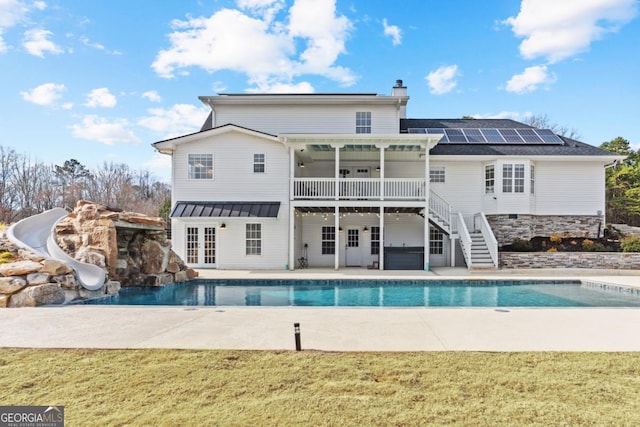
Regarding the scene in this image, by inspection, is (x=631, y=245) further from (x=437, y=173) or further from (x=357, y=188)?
(x=357, y=188)

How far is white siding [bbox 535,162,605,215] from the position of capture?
18078mm

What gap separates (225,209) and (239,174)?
1.82m

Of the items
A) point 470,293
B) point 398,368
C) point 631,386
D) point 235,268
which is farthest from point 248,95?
point 631,386

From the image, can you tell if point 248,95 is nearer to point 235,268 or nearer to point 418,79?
point 235,268

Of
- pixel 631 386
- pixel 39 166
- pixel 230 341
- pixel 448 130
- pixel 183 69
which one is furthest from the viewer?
pixel 39 166

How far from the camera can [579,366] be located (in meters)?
4.55

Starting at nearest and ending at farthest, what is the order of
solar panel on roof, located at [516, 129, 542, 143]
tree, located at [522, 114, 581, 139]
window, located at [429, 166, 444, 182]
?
window, located at [429, 166, 444, 182]
solar panel on roof, located at [516, 129, 542, 143]
tree, located at [522, 114, 581, 139]

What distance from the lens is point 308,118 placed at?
1914 centimetres

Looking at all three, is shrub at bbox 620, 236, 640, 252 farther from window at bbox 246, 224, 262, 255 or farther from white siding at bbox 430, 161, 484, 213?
window at bbox 246, 224, 262, 255

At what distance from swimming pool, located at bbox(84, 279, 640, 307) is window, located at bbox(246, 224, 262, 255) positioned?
11.5 ft

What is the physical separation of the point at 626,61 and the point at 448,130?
9465mm

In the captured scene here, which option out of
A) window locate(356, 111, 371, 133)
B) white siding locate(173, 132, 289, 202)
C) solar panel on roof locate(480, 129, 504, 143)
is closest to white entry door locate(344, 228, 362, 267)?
white siding locate(173, 132, 289, 202)

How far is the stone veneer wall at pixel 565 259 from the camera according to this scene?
1548 cm

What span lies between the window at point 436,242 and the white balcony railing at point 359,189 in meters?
3.09
